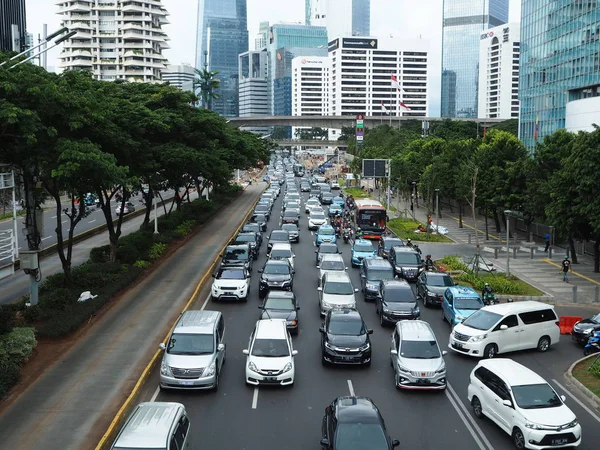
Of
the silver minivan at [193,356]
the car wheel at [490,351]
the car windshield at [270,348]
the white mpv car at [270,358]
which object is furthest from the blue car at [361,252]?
the car windshield at [270,348]

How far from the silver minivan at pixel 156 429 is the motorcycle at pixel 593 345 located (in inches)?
581

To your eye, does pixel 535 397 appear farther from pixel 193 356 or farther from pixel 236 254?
pixel 236 254

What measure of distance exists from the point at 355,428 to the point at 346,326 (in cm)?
771

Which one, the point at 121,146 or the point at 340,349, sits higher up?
the point at 121,146

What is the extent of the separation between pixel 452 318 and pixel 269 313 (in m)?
7.05

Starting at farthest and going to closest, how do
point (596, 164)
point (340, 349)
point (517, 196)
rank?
point (517, 196)
point (596, 164)
point (340, 349)

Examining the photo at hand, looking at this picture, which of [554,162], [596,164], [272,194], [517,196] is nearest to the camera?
[596,164]

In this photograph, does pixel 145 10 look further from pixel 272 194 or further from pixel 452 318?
pixel 452 318

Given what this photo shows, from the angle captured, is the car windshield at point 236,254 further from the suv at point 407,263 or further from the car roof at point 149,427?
the car roof at point 149,427

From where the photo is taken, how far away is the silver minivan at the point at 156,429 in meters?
11.6

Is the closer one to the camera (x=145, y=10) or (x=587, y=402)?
(x=587, y=402)

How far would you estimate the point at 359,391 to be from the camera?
58.5 feet

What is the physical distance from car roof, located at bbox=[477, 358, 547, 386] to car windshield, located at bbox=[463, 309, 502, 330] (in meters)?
4.76

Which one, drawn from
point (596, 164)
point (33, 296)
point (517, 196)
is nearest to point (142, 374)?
point (33, 296)
